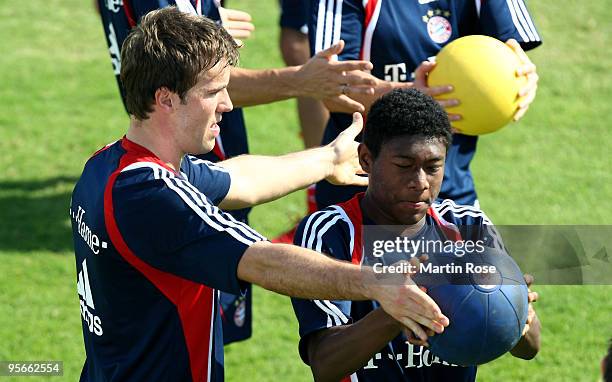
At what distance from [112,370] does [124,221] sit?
2.37 feet

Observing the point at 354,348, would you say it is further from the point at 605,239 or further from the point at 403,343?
the point at 605,239

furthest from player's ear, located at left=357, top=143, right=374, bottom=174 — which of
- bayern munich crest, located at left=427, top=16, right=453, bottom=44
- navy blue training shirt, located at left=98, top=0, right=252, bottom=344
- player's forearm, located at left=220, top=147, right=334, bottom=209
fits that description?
bayern munich crest, located at left=427, top=16, right=453, bottom=44

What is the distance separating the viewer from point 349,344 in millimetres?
4051

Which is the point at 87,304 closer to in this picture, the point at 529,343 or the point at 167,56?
the point at 167,56

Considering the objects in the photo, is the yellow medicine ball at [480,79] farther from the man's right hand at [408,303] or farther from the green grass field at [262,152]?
the man's right hand at [408,303]

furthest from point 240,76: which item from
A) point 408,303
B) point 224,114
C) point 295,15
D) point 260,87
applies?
point 295,15

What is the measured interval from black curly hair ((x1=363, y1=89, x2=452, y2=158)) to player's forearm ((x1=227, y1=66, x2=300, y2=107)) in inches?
54.6

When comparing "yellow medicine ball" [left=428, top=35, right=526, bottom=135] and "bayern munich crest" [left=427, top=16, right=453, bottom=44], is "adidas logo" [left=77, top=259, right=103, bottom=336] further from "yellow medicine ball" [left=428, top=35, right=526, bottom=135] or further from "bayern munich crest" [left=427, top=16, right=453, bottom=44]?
"bayern munich crest" [left=427, top=16, right=453, bottom=44]

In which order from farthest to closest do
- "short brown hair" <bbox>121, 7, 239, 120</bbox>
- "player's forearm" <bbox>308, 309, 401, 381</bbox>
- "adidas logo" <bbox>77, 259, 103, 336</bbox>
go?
1. "adidas logo" <bbox>77, 259, 103, 336</bbox>
2. "short brown hair" <bbox>121, 7, 239, 120</bbox>
3. "player's forearm" <bbox>308, 309, 401, 381</bbox>

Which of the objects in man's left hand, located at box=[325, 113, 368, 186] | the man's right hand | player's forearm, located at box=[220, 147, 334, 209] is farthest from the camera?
man's left hand, located at box=[325, 113, 368, 186]

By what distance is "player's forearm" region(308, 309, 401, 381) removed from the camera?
3893mm

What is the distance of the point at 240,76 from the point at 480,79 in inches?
55.4

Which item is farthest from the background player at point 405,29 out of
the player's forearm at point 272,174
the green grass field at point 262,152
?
the green grass field at point 262,152

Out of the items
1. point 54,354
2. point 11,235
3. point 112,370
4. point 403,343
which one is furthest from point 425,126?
point 11,235
